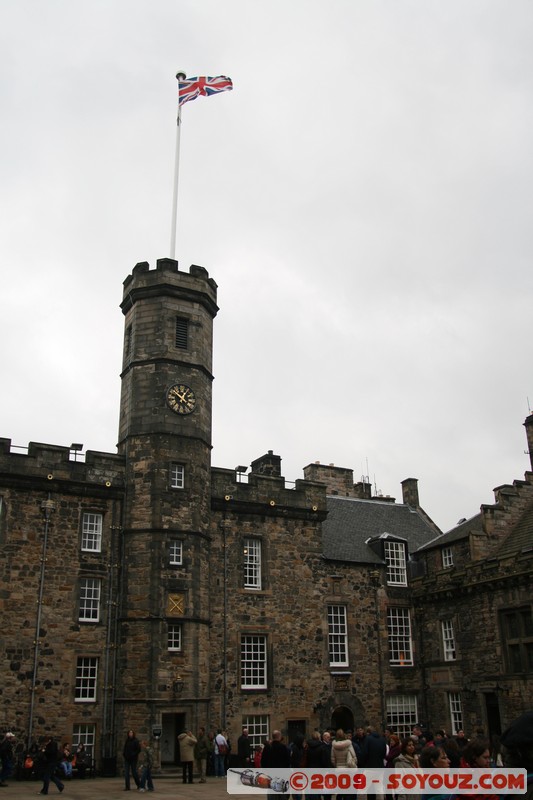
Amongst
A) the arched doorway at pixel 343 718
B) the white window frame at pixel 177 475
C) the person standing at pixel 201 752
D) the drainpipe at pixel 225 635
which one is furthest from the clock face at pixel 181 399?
the arched doorway at pixel 343 718

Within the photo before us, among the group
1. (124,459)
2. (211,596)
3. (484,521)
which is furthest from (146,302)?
(484,521)

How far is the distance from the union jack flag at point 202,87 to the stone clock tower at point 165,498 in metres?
6.54

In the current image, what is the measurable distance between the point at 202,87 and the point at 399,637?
23745 mm

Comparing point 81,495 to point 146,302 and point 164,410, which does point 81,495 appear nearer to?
point 164,410

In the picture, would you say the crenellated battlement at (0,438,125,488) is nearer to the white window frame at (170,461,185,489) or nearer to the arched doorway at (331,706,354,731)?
the white window frame at (170,461,185,489)

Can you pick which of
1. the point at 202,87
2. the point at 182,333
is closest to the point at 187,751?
the point at 182,333

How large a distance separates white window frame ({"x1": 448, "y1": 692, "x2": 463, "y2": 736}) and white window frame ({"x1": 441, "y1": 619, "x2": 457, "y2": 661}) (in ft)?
4.59

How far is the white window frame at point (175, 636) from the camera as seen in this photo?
25141 mm

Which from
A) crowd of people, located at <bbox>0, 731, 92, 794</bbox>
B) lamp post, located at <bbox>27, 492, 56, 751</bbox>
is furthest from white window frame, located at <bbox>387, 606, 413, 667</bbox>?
lamp post, located at <bbox>27, 492, 56, 751</bbox>

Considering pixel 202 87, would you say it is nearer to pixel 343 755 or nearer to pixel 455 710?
pixel 343 755

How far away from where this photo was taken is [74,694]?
24219 mm

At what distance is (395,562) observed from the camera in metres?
32.4

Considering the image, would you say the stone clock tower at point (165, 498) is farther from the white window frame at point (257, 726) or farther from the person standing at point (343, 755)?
the person standing at point (343, 755)

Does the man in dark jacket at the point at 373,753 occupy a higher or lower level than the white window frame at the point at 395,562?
lower
